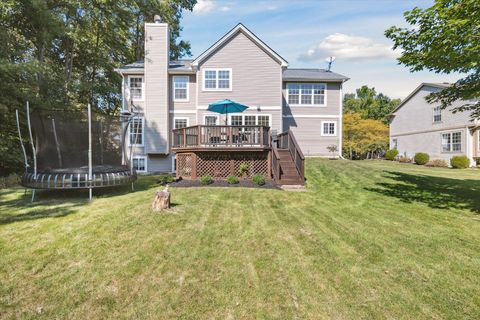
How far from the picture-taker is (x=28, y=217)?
592 cm

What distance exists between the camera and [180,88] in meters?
16.0

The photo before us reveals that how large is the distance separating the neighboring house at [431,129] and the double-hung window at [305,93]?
34.7ft

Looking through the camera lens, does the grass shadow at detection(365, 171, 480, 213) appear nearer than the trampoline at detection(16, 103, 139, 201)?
No

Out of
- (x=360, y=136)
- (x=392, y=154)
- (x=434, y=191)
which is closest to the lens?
(x=434, y=191)

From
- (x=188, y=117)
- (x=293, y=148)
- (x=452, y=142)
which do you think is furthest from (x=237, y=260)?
(x=452, y=142)

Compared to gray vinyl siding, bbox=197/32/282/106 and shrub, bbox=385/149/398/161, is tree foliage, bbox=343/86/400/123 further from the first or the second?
gray vinyl siding, bbox=197/32/282/106

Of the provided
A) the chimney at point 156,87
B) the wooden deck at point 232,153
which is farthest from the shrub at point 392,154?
the chimney at point 156,87

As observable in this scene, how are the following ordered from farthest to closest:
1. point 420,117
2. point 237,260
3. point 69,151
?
point 420,117
point 69,151
point 237,260

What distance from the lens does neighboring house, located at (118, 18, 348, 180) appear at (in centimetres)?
1500

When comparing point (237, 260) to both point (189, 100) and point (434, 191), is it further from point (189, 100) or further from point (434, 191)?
point (189, 100)

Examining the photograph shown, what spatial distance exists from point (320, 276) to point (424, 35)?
8304 mm

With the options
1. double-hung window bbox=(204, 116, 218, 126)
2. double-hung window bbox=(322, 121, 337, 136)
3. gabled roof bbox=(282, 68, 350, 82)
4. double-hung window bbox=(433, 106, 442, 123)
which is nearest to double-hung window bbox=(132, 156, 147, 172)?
double-hung window bbox=(204, 116, 218, 126)

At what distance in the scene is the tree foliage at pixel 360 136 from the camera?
1201 inches

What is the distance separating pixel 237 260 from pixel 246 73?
13.0m
